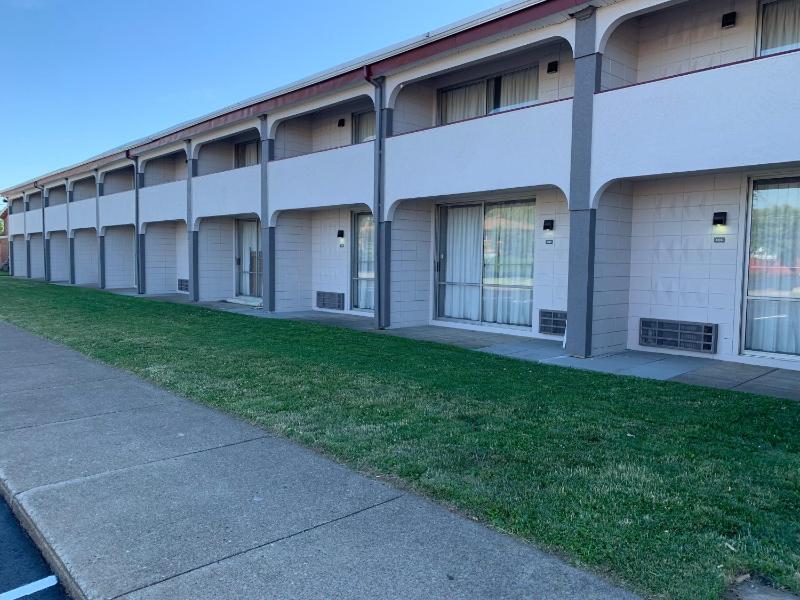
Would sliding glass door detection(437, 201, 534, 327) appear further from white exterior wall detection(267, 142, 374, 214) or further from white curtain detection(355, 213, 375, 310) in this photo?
white curtain detection(355, 213, 375, 310)

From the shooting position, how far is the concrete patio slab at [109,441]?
4535 mm

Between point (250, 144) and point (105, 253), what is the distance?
Answer: 33.7 ft

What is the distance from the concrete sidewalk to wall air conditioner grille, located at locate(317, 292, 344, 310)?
10188mm

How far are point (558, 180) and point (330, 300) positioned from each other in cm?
802

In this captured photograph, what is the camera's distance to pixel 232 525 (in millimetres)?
3607

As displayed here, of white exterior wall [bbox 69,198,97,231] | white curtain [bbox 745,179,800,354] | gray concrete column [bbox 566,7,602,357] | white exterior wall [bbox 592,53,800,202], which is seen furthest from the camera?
→ white exterior wall [bbox 69,198,97,231]

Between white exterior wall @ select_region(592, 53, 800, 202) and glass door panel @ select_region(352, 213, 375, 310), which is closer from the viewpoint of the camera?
white exterior wall @ select_region(592, 53, 800, 202)

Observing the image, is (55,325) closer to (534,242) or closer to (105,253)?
(534,242)

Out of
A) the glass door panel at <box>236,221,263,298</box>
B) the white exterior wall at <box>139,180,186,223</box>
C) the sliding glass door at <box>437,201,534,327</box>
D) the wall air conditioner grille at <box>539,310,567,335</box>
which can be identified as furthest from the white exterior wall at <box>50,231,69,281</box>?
A: the wall air conditioner grille at <box>539,310,567,335</box>

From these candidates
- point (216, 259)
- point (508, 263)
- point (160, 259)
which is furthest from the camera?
point (160, 259)

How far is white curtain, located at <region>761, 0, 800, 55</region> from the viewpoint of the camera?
8.38 meters

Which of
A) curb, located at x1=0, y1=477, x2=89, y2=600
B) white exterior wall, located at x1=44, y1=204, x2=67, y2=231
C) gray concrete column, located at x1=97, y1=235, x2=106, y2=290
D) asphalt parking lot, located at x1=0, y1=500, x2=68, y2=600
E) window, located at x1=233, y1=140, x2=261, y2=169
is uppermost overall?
window, located at x1=233, y1=140, x2=261, y2=169

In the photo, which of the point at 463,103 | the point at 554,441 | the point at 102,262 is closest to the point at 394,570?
the point at 554,441

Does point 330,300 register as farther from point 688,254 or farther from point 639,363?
point 688,254
